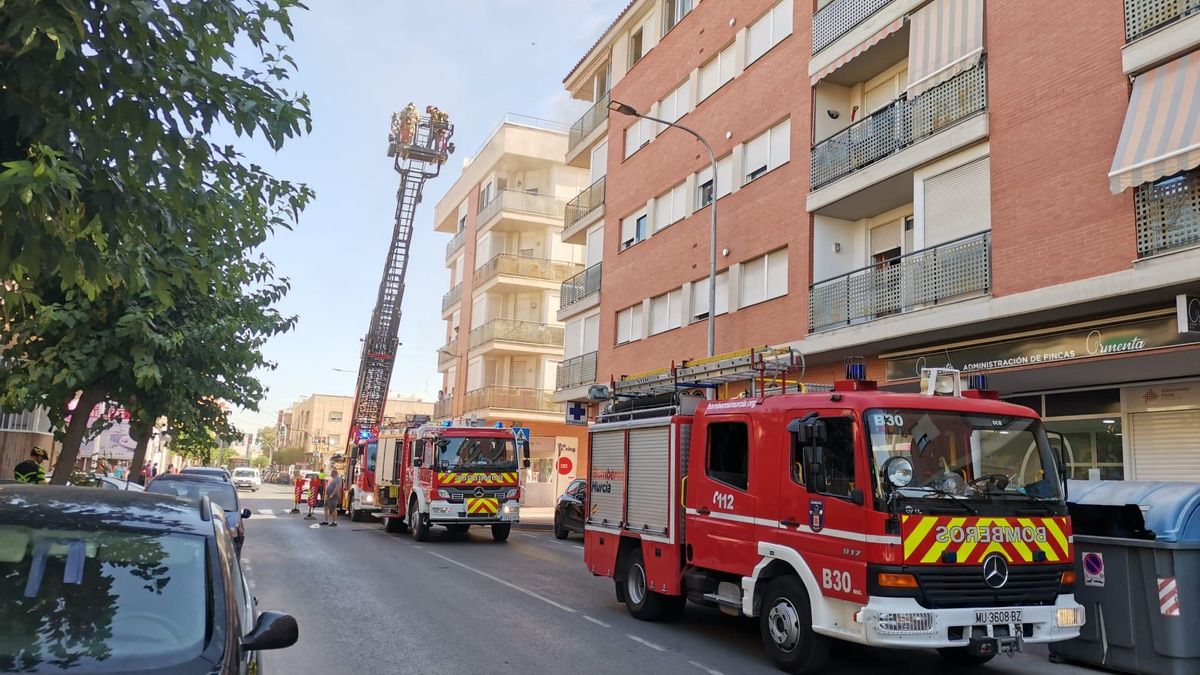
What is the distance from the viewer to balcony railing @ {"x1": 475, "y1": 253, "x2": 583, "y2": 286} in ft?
145

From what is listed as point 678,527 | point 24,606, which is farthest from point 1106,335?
point 24,606

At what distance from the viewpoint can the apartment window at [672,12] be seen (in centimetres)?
2677

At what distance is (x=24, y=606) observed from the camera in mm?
3486

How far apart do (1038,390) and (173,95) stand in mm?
14311

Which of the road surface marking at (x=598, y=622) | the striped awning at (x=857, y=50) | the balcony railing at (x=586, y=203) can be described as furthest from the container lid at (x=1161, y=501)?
the balcony railing at (x=586, y=203)

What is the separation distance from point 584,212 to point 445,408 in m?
22.6

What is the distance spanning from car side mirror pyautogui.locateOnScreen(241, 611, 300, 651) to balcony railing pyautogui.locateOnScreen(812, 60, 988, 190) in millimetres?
14097

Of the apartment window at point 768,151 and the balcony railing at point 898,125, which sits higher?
the apartment window at point 768,151

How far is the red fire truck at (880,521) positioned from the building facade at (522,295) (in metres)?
31.7

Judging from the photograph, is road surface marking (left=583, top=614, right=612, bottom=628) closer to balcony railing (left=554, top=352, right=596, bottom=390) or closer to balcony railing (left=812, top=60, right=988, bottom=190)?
balcony railing (left=812, top=60, right=988, bottom=190)

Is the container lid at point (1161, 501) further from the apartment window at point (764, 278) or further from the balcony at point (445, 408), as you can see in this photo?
the balcony at point (445, 408)

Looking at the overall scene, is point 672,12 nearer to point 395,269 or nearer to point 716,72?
point 716,72

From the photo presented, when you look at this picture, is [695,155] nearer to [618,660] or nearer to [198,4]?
[618,660]

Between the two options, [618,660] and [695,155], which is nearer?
[618,660]
